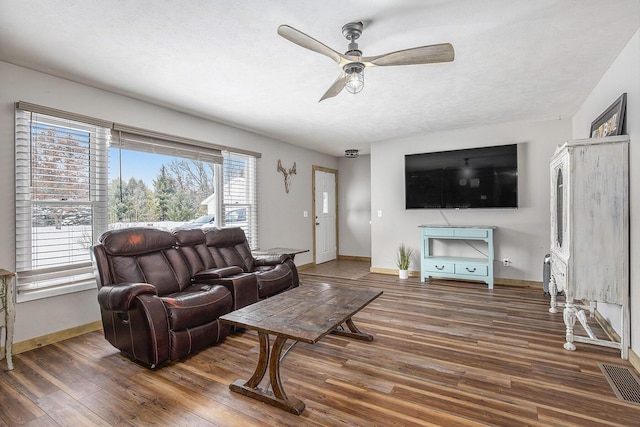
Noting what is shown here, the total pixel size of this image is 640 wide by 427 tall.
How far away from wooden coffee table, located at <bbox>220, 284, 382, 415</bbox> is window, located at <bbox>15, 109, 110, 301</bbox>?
205 centimetres

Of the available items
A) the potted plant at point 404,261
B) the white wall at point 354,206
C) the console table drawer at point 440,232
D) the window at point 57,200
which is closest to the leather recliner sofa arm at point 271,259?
the window at point 57,200

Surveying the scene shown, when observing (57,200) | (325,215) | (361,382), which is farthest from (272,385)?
(325,215)

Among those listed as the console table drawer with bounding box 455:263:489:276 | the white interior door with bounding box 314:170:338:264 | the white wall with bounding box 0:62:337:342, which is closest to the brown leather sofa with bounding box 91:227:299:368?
the white wall with bounding box 0:62:337:342

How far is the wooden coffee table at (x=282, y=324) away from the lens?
74.9 inches

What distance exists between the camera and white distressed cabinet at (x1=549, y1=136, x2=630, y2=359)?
2.49 metres

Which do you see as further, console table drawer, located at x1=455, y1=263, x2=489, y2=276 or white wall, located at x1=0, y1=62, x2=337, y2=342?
console table drawer, located at x1=455, y1=263, x2=489, y2=276

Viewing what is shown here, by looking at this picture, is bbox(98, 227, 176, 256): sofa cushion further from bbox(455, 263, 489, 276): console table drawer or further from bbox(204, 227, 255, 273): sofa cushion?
bbox(455, 263, 489, 276): console table drawer

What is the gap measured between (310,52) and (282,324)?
2.07m

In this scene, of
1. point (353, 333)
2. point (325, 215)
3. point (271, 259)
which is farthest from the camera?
point (325, 215)

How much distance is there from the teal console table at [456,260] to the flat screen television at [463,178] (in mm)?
437

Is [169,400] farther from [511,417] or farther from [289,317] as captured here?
[511,417]

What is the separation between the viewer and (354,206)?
299 inches

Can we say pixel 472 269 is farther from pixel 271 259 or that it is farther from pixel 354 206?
pixel 354 206

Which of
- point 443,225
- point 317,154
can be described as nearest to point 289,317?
point 443,225
